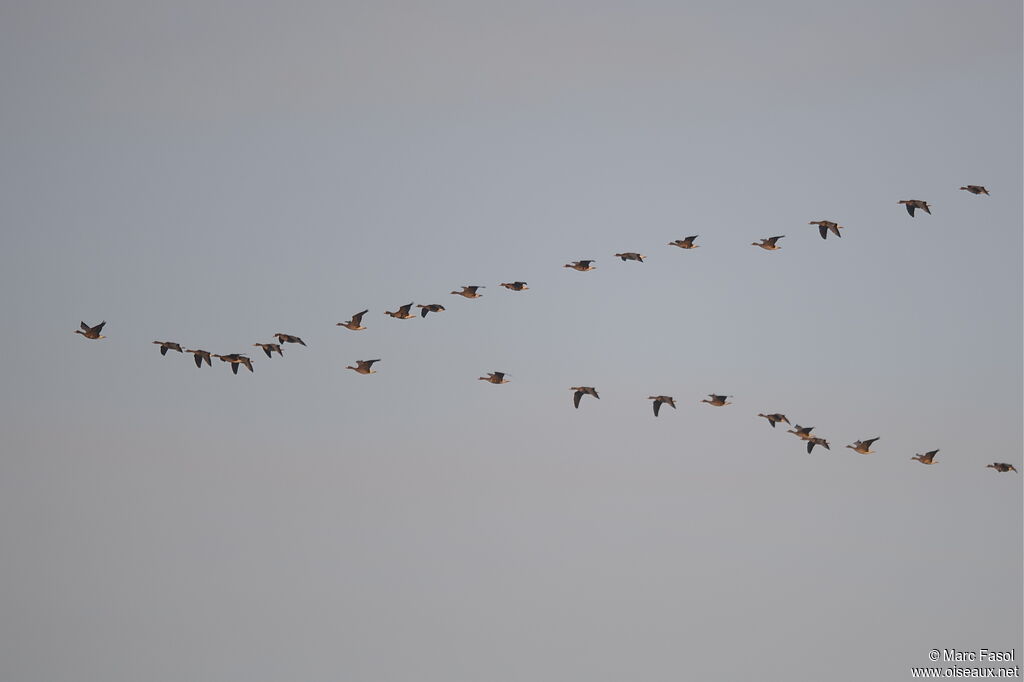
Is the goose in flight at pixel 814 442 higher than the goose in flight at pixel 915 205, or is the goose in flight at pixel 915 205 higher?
the goose in flight at pixel 915 205

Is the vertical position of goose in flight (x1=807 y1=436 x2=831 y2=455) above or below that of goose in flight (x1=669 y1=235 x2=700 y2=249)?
below

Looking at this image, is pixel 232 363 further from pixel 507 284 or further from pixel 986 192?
pixel 986 192

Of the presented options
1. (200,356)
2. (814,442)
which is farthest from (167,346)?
(814,442)

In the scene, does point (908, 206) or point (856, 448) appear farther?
point (856, 448)

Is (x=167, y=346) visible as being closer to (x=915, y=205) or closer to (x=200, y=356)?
(x=200, y=356)

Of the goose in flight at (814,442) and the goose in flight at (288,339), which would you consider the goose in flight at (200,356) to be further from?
the goose in flight at (814,442)

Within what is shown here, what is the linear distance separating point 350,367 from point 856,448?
1211 inches

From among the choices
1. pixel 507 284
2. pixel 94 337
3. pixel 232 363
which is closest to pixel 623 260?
pixel 507 284

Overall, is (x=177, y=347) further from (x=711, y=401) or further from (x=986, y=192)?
(x=986, y=192)

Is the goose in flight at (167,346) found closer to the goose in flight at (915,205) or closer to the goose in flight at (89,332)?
the goose in flight at (89,332)

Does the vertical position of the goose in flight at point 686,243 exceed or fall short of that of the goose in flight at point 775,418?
it exceeds it

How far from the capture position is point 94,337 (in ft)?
354

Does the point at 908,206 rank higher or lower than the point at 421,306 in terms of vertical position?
higher

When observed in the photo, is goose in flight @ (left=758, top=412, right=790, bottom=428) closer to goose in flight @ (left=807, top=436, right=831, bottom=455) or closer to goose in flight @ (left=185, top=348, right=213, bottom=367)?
goose in flight @ (left=807, top=436, right=831, bottom=455)
